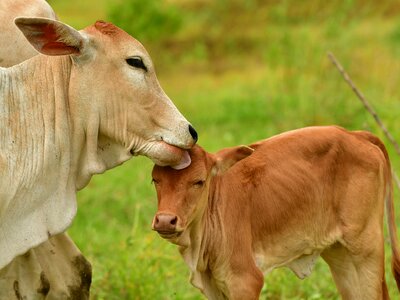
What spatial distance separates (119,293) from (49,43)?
2.04 metres

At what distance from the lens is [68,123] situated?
4766mm

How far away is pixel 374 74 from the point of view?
Answer: 43.1 feet

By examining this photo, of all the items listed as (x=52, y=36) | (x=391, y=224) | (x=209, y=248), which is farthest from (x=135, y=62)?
(x=391, y=224)

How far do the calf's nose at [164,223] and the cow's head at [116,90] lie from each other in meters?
0.24

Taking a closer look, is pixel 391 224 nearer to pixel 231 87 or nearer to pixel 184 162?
pixel 184 162

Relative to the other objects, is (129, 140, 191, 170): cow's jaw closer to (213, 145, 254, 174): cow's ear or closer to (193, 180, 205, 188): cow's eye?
(193, 180, 205, 188): cow's eye

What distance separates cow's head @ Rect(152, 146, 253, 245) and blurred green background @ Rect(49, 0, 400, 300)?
4.66ft

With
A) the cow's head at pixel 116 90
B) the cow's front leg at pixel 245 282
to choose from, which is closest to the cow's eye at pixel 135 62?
the cow's head at pixel 116 90

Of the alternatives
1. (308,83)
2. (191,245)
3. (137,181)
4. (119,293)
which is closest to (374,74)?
(308,83)

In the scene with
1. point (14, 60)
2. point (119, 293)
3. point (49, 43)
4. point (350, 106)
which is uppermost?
point (49, 43)

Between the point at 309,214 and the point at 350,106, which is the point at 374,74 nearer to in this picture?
the point at 350,106

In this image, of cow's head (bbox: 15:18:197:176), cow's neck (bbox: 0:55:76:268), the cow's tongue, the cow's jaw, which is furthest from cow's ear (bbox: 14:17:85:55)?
the cow's tongue

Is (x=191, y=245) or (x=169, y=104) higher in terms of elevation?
(x=169, y=104)

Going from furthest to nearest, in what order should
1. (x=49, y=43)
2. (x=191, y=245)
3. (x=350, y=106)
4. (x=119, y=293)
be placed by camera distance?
(x=350, y=106)
(x=119, y=293)
(x=191, y=245)
(x=49, y=43)
